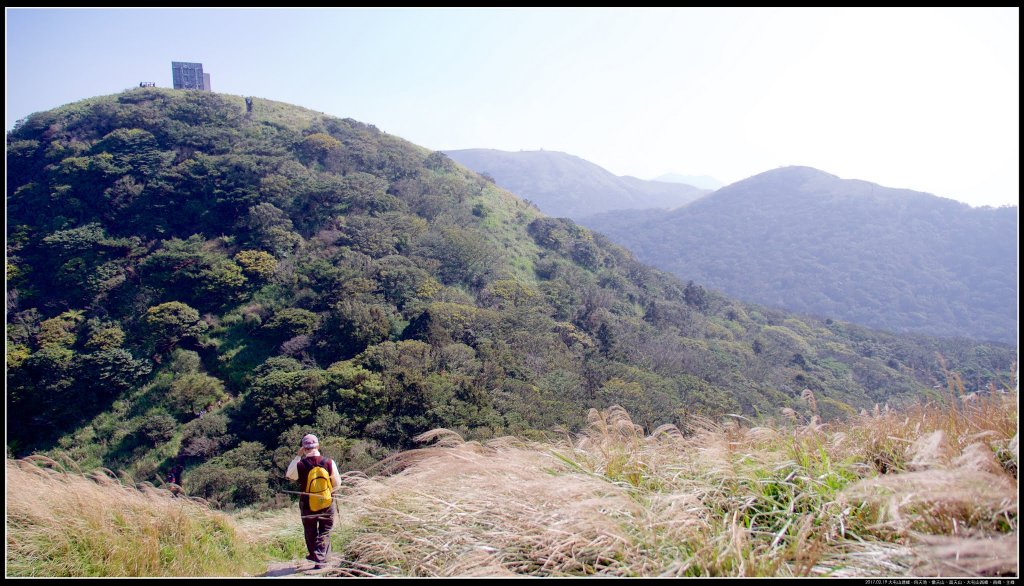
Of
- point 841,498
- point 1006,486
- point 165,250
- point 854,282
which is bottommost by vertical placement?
point 854,282

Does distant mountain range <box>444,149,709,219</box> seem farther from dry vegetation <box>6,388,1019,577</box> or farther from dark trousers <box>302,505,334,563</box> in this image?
dark trousers <box>302,505,334,563</box>

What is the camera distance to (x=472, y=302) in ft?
76.2

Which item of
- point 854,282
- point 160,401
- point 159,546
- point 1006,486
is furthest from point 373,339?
point 854,282

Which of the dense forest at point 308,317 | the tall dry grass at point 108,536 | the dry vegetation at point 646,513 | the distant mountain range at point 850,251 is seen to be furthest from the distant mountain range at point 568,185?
the dry vegetation at point 646,513

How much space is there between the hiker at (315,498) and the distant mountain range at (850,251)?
73.3m

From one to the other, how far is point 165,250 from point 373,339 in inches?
467

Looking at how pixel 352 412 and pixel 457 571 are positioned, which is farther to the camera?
pixel 352 412

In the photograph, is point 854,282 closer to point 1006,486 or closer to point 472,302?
point 472,302

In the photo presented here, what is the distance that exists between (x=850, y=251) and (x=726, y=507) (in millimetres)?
94306

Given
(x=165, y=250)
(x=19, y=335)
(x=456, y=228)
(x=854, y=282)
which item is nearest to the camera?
(x=19, y=335)

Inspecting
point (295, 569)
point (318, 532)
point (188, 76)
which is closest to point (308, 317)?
point (318, 532)

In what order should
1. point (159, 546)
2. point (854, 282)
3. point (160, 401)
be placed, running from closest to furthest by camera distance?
point (159, 546) → point (160, 401) → point (854, 282)

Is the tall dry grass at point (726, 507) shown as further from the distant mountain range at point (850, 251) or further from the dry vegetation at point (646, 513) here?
the distant mountain range at point (850, 251)

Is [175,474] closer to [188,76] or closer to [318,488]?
[318,488]
